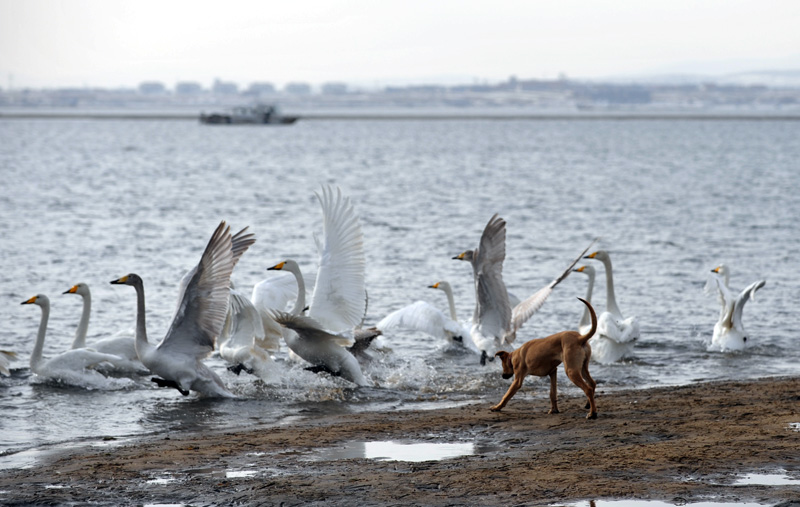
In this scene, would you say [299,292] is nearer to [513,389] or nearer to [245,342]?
[245,342]

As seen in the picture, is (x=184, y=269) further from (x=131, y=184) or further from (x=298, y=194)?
(x=131, y=184)

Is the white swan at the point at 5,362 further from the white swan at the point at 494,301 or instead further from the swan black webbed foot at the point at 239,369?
the white swan at the point at 494,301

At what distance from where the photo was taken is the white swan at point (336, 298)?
11922 mm

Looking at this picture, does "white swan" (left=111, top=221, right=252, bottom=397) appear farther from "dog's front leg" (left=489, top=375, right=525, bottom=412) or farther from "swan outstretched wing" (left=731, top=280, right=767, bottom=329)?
"swan outstretched wing" (left=731, top=280, right=767, bottom=329)

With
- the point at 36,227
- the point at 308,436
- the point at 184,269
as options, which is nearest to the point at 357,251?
the point at 308,436

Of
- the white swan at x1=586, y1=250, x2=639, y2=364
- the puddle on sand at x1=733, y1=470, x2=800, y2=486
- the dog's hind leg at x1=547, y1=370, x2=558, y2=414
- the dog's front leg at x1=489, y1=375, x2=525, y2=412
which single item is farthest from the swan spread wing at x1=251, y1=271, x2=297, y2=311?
the puddle on sand at x1=733, y1=470, x2=800, y2=486

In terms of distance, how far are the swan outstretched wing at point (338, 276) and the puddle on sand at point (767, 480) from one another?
228 inches

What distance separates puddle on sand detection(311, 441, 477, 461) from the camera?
8.04m

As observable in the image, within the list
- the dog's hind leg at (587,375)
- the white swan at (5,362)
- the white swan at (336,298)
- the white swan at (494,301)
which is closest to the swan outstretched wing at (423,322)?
the white swan at (494,301)

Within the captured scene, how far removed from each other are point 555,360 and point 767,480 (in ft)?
9.01

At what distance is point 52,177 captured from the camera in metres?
54.4

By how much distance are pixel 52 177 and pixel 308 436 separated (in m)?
49.1

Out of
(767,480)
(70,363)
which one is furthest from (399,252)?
(767,480)

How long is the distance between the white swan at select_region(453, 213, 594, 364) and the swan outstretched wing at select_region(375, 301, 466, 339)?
1.24ft
